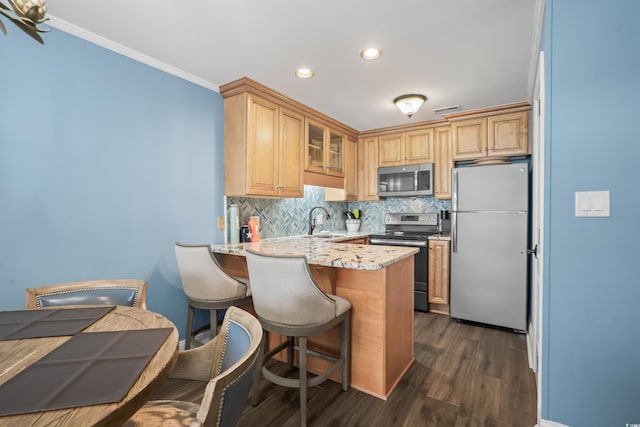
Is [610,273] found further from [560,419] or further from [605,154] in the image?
[560,419]

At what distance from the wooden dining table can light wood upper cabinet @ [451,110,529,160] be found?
369 cm

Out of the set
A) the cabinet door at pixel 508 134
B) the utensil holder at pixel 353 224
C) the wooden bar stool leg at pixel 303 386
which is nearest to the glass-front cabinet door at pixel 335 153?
the utensil holder at pixel 353 224

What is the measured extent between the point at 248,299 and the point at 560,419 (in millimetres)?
1978

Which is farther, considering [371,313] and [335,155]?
[335,155]

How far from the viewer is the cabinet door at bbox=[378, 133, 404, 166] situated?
431 centimetres

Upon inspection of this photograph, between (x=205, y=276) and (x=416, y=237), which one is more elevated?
(x=416, y=237)

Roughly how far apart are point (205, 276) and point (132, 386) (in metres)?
1.38

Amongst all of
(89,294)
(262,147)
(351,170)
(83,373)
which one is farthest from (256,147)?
(83,373)

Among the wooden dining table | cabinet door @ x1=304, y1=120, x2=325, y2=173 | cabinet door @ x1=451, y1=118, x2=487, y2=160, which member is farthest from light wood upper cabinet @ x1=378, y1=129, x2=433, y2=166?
the wooden dining table

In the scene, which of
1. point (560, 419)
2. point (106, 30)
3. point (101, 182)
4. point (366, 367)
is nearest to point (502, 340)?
point (560, 419)

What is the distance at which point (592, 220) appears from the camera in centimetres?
149

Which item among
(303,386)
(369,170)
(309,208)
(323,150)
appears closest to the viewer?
(303,386)

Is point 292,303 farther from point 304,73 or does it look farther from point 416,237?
point 416,237

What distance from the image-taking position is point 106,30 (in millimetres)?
2031
